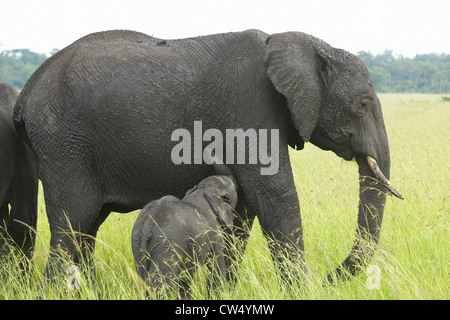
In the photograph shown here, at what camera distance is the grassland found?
4.56m

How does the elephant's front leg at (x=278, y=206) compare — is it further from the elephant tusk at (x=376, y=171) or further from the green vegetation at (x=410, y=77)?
the green vegetation at (x=410, y=77)

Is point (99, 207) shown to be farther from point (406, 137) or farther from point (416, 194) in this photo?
point (406, 137)

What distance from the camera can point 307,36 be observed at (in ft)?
16.8

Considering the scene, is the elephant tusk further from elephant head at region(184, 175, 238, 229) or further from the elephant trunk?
elephant head at region(184, 175, 238, 229)

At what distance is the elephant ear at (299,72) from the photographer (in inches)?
193

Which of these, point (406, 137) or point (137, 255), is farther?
point (406, 137)

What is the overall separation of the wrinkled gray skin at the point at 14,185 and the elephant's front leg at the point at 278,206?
2.00m

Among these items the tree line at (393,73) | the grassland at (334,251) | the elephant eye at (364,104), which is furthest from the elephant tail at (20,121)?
the tree line at (393,73)

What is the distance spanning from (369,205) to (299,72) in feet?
4.43

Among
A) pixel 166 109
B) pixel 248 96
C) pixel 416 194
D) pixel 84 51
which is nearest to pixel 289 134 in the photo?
pixel 248 96

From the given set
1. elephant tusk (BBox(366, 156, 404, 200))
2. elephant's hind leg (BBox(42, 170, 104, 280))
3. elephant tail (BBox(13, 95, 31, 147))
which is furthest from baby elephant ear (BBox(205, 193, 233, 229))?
elephant tail (BBox(13, 95, 31, 147))

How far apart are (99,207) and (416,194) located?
4.28 metres

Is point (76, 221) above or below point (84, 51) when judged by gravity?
below
